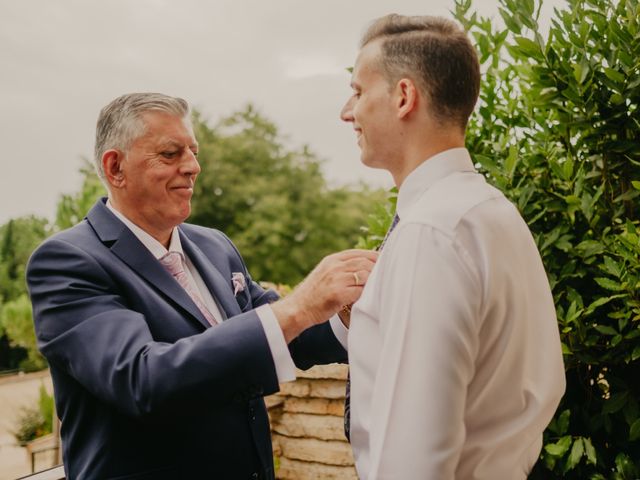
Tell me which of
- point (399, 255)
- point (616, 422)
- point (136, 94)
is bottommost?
point (616, 422)

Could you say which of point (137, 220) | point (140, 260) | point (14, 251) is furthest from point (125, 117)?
point (14, 251)

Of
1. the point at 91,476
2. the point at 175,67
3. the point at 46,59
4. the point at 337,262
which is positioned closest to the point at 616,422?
the point at 337,262

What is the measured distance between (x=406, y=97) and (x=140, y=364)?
2.74 ft

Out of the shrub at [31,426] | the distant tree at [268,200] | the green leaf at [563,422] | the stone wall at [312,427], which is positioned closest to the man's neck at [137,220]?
Result: the green leaf at [563,422]

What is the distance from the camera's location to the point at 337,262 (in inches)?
56.9

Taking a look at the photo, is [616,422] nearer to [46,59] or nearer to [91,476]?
[91,476]

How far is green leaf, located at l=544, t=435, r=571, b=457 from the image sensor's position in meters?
1.87

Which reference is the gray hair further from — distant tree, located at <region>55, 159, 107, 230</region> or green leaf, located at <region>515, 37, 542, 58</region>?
distant tree, located at <region>55, 159, 107, 230</region>

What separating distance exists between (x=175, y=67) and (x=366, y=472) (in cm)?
3281

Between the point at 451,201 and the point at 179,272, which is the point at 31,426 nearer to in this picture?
the point at 179,272

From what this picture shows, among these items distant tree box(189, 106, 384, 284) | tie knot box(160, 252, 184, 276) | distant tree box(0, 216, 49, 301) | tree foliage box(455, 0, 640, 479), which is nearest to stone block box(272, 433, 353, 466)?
tree foliage box(455, 0, 640, 479)

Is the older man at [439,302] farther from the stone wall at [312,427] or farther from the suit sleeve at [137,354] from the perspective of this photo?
the stone wall at [312,427]

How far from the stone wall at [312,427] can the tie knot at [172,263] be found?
5.57 feet

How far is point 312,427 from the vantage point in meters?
3.51
